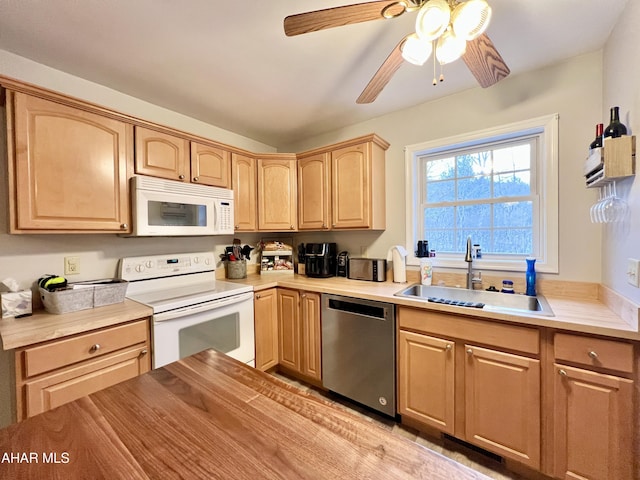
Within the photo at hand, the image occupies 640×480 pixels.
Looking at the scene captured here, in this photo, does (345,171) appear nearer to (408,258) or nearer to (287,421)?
(408,258)

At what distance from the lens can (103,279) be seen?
6.15ft

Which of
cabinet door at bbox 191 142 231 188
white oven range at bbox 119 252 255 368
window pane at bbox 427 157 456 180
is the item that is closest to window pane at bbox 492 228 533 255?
window pane at bbox 427 157 456 180

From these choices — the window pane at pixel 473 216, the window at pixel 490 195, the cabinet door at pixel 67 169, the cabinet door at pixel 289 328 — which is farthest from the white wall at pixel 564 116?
the cabinet door at pixel 67 169

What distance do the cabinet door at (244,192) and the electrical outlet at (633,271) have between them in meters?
2.52

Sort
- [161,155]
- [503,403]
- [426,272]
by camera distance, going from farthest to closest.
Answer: [426,272], [161,155], [503,403]

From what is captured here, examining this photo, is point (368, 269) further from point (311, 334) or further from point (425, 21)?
point (425, 21)

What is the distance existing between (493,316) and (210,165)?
7.52 feet

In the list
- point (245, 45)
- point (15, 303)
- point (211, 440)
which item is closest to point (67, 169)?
point (15, 303)

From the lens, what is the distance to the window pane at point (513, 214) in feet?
6.33

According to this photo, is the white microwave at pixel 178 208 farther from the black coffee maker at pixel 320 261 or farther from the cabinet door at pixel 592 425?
the cabinet door at pixel 592 425

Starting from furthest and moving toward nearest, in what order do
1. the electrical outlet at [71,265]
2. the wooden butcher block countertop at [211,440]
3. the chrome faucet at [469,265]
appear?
the chrome faucet at [469,265] < the electrical outlet at [71,265] < the wooden butcher block countertop at [211,440]

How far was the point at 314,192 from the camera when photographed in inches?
103

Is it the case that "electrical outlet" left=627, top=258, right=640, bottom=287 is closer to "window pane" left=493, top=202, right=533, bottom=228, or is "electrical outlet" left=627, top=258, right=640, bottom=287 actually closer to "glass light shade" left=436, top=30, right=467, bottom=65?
"window pane" left=493, top=202, right=533, bottom=228

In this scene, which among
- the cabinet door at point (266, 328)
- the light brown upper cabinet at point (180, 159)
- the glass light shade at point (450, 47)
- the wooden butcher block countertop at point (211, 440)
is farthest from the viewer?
the cabinet door at point (266, 328)
